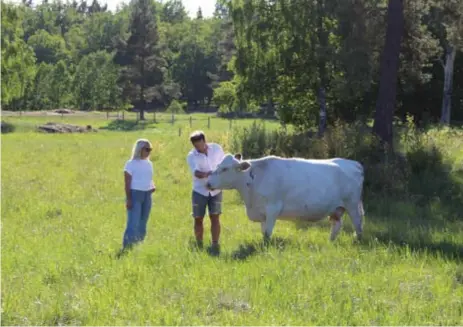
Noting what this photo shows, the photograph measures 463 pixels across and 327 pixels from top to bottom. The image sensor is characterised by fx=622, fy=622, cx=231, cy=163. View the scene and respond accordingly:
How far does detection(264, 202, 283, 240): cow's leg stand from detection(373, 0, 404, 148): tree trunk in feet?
27.2

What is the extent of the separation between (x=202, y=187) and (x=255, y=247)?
135 centimetres

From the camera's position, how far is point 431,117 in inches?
1410

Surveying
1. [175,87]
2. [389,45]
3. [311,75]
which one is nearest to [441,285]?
[389,45]

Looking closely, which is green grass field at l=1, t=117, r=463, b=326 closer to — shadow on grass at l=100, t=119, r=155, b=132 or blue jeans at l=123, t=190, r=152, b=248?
blue jeans at l=123, t=190, r=152, b=248

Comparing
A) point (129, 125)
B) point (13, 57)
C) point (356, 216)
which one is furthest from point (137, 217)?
point (129, 125)

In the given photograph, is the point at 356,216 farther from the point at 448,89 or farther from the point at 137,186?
the point at 448,89

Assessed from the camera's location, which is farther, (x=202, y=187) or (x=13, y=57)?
(x=13, y=57)

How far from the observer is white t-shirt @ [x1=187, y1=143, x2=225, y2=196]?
9531 mm

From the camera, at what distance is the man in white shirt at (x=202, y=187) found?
951 cm

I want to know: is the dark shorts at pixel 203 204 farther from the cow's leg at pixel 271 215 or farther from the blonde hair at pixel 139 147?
the blonde hair at pixel 139 147

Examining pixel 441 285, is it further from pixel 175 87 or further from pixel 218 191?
pixel 175 87

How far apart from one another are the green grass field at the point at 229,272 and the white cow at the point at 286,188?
386 millimetres

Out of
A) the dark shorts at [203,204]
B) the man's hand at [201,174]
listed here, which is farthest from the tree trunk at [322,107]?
the man's hand at [201,174]

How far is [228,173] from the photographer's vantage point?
31.3 feet
